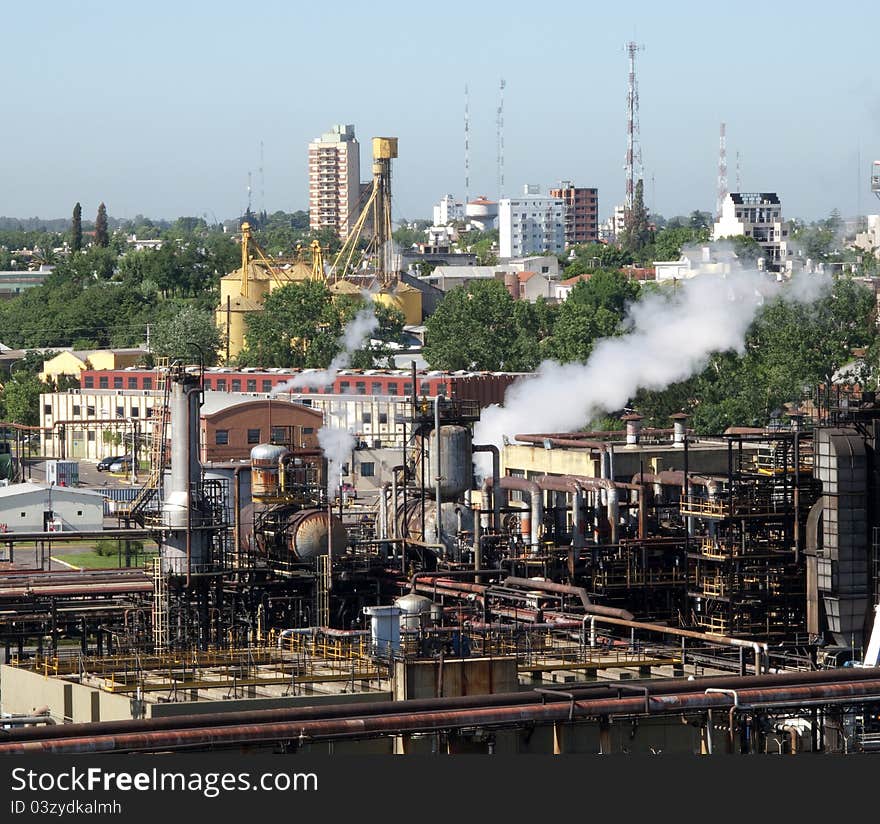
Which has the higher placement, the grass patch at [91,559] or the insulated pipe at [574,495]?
the insulated pipe at [574,495]

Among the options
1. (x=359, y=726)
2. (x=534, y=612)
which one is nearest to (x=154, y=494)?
(x=534, y=612)

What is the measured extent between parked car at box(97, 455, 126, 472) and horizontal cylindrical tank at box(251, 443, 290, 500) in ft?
186

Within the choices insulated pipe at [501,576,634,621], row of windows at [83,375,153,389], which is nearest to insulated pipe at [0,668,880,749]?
insulated pipe at [501,576,634,621]

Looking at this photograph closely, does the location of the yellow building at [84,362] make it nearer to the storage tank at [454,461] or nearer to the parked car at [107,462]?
the parked car at [107,462]

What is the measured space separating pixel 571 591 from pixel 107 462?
6906 centimetres

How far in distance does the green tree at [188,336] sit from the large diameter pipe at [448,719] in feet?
375

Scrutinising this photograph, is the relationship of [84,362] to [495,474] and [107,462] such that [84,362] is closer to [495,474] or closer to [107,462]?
[107,462]

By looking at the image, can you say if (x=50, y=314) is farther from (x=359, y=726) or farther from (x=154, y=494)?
(x=359, y=726)

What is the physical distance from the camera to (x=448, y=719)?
1282 inches

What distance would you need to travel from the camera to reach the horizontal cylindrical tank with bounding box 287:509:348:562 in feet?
187

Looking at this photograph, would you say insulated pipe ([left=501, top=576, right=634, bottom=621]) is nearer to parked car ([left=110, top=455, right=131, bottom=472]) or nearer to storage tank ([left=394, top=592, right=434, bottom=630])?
storage tank ([left=394, top=592, right=434, bottom=630])

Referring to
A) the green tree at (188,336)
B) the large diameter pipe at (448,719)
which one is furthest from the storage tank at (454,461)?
the green tree at (188,336)

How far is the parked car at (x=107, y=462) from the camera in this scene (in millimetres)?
116688

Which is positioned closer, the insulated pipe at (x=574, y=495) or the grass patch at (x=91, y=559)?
the insulated pipe at (x=574, y=495)
